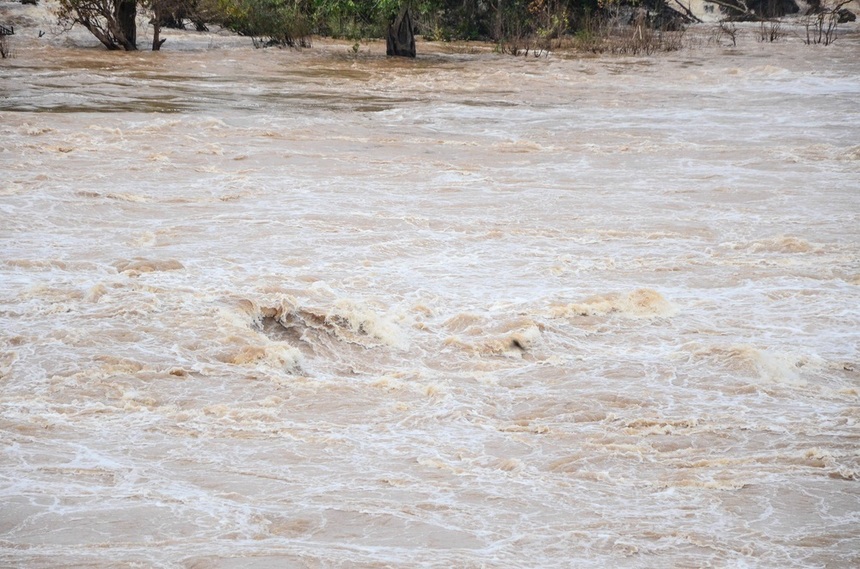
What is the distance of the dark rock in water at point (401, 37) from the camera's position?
2081 centimetres

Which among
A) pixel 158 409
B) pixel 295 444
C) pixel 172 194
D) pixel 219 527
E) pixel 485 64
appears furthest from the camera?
pixel 485 64

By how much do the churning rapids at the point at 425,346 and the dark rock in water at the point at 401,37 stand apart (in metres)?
8.79

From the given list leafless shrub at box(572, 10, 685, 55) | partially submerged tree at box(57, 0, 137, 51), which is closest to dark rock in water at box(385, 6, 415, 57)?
leafless shrub at box(572, 10, 685, 55)

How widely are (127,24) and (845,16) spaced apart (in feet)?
63.7

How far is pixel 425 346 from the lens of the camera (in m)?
6.05

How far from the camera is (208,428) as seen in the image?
16.0 feet

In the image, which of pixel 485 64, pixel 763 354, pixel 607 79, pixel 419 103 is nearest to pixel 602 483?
pixel 763 354

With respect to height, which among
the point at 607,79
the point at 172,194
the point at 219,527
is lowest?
the point at 219,527

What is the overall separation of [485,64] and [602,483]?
659 inches

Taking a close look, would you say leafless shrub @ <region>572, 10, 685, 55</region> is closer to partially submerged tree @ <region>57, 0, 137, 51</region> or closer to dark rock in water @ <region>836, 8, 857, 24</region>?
dark rock in water @ <region>836, 8, 857, 24</region>

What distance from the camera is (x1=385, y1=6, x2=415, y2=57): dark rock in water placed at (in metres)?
20.8

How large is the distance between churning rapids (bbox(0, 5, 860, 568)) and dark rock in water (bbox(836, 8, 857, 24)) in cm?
1777

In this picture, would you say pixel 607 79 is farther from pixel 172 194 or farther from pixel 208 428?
pixel 208 428

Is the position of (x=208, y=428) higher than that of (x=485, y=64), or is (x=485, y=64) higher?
(x=485, y=64)
